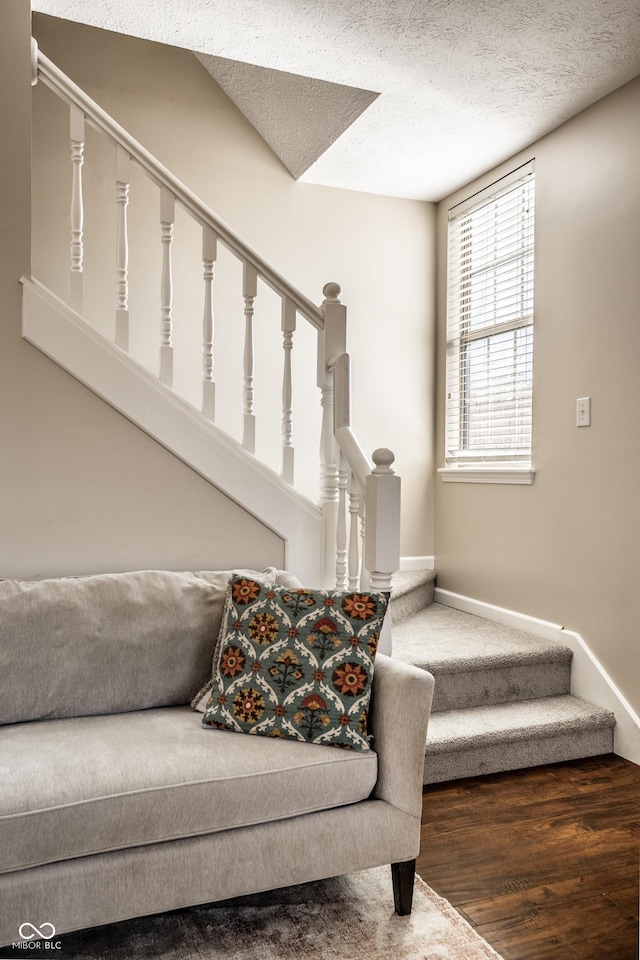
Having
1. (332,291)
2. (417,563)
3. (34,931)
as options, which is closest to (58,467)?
(332,291)

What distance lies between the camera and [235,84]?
343 cm

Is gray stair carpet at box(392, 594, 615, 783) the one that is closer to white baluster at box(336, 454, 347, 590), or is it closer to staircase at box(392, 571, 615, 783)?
staircase at box(392, 571, 615, 783)

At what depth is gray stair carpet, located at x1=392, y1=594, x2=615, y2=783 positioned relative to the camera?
264 centimetres

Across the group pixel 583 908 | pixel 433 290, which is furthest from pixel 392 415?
pixel 583 908

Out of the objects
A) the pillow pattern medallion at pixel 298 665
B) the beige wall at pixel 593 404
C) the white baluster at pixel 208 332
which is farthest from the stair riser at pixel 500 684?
the white baluster at pixel 208 332

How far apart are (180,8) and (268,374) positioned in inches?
63.1

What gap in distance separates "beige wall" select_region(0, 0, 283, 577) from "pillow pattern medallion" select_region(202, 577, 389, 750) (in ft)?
1.95

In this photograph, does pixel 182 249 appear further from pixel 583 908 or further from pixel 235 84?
pixel 583 908

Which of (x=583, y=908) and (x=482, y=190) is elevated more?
(x=482, y=190)

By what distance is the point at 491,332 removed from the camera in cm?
361

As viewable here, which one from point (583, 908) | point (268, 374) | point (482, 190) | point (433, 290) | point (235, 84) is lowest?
point (583, 908)

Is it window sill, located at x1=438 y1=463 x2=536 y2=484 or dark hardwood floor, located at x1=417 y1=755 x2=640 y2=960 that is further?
window sill, located at x1=438 y1=463 x2=536 y2=484

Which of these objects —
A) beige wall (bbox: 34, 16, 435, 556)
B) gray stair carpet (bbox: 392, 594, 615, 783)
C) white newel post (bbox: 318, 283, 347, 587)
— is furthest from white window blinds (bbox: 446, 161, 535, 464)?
white newel post (bbox: 318, 283, 347, 587)

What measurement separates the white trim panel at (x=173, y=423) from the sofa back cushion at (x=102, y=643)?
0.49 m
